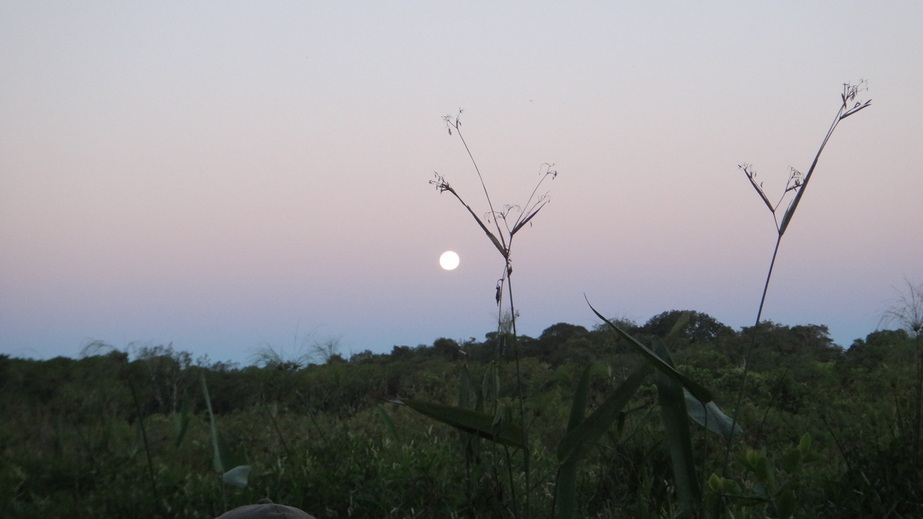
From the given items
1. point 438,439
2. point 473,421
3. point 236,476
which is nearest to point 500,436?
point 473,421

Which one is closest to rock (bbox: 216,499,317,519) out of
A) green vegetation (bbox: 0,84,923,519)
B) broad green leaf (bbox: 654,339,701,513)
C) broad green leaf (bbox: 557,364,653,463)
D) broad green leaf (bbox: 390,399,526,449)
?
green vegetation (bbox: 0,84,923,519)

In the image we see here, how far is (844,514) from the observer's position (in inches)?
118

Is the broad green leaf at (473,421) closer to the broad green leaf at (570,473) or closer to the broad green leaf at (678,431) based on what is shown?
the broad green leaf at (570,473)

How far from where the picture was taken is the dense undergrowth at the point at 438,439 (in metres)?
2.93

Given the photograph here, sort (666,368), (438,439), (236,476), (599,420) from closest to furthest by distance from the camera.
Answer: (666,368), (599,420), (236,476), (438,439)

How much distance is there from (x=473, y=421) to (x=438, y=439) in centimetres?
345

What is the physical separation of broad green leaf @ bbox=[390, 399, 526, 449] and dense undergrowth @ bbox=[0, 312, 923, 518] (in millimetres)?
159

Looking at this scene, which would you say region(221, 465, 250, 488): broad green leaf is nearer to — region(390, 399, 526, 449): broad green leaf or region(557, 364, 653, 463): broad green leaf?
region(390, 399, 526, 449): broad green leaf

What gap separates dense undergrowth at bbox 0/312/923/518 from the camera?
9.62 ft

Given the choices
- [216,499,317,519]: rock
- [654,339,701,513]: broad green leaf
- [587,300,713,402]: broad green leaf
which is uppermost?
[587,300,713,402]: broad green leaf

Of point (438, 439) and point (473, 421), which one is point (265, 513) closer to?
point (473, 421)

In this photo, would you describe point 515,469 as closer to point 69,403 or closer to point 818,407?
point 818,407

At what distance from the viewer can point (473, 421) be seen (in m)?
1.36

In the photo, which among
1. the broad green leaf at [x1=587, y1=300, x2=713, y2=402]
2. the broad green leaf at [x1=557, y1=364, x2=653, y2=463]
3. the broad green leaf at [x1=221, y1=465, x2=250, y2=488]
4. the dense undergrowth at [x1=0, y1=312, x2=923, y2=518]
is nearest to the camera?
the broad green leaf at [x1=587, y1=300, x2=713, y2=402]
